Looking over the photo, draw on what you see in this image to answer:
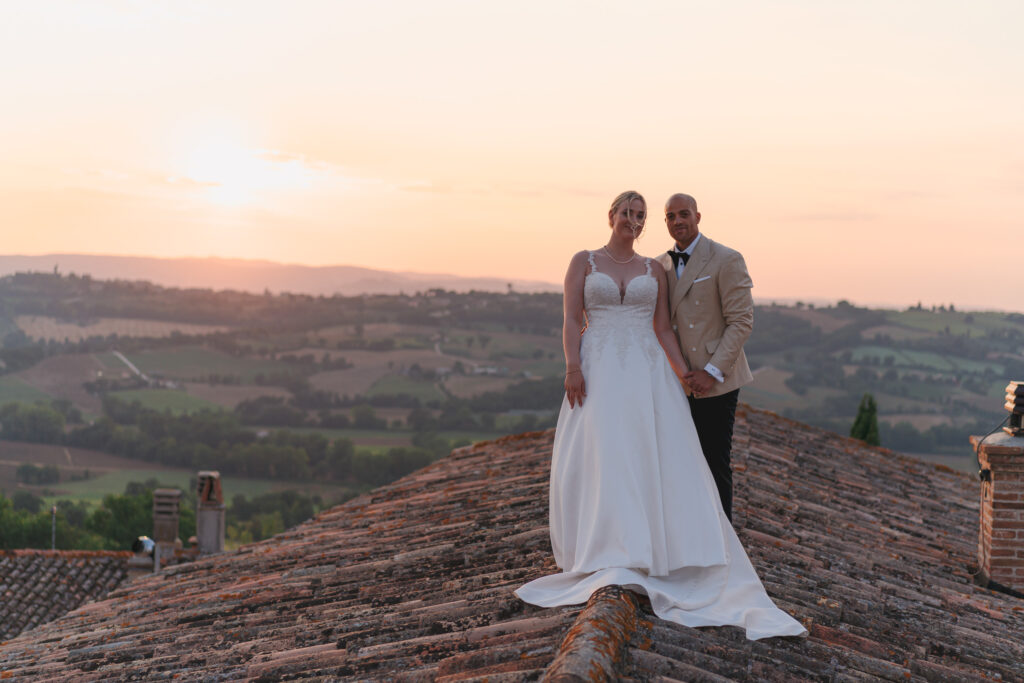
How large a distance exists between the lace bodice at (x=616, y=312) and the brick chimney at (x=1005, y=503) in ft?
11.9

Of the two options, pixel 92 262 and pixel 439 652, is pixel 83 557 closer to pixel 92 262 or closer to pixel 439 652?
pixel 439 652

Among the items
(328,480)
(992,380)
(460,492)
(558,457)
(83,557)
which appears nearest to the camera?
(558,457)

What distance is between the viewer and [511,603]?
4441mm

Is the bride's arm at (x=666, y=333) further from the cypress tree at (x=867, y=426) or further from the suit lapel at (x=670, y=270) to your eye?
the cypress tree at (x=867, y=426)

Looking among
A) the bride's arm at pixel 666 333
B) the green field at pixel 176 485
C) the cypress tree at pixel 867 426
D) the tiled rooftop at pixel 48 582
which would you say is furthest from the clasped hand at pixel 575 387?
the green field at pixel 176 485

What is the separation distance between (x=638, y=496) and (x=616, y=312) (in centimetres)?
104

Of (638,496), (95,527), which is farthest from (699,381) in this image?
(95,527)

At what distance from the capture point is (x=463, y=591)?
5012mm

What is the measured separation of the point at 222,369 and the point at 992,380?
2807 inches

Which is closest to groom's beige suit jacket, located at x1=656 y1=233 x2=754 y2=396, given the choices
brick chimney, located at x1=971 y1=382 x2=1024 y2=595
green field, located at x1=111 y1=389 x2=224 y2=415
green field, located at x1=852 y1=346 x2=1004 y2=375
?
brick chimney, located at x1=971 y1=382 x2=1024 y2=595

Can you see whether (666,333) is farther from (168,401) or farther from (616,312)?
(168,401)

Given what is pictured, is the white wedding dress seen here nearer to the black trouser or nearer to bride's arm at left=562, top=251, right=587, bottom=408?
bride's arm at left=562, top=251, right=587, bottom=408

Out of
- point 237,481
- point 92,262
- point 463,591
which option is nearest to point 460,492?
point 463,591

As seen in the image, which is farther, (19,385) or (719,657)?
(19,385)
